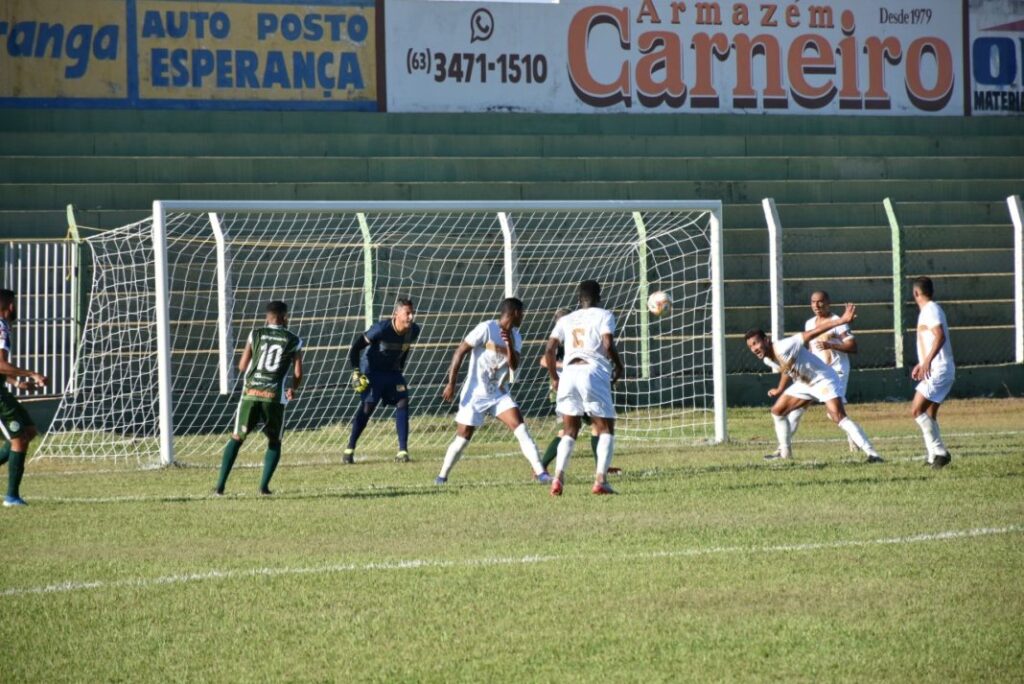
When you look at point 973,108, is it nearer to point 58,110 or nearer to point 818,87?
point 818,87

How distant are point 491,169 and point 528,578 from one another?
16833 mm

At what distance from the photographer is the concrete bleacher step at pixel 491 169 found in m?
23.4

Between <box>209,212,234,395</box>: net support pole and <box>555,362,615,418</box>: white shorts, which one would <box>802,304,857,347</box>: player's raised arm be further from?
<box>209,212,234,395</box>: net support pole

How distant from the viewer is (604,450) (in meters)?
12.2

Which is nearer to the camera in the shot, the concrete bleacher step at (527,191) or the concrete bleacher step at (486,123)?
the concrete bleacher step at (527,191)

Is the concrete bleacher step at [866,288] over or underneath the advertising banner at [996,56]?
underneath

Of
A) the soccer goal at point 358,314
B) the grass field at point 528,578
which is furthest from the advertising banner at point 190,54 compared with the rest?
the grass field at point 528,578

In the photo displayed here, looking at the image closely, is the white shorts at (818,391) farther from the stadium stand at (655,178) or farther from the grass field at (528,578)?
the stadium stand at (655,178)

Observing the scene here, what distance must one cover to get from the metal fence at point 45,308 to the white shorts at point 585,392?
852 cm

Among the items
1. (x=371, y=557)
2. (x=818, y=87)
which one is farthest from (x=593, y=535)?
(x=818, y=87)

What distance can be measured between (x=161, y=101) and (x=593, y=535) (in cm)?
1693

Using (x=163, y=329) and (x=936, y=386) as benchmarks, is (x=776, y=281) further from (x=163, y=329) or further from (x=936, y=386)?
(x=163, y=329)

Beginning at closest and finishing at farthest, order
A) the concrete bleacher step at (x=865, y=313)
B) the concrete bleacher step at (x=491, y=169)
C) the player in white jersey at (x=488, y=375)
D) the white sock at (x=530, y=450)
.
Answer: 1. the white sock at (x=530, y=450)
2. the player in white jersey at (x=488, y=375)
3. the concrete bleacher step at (x=865, y=313)
4. the concrete bleacher step at (x=491, y=169)

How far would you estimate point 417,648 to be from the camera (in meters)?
7.18
